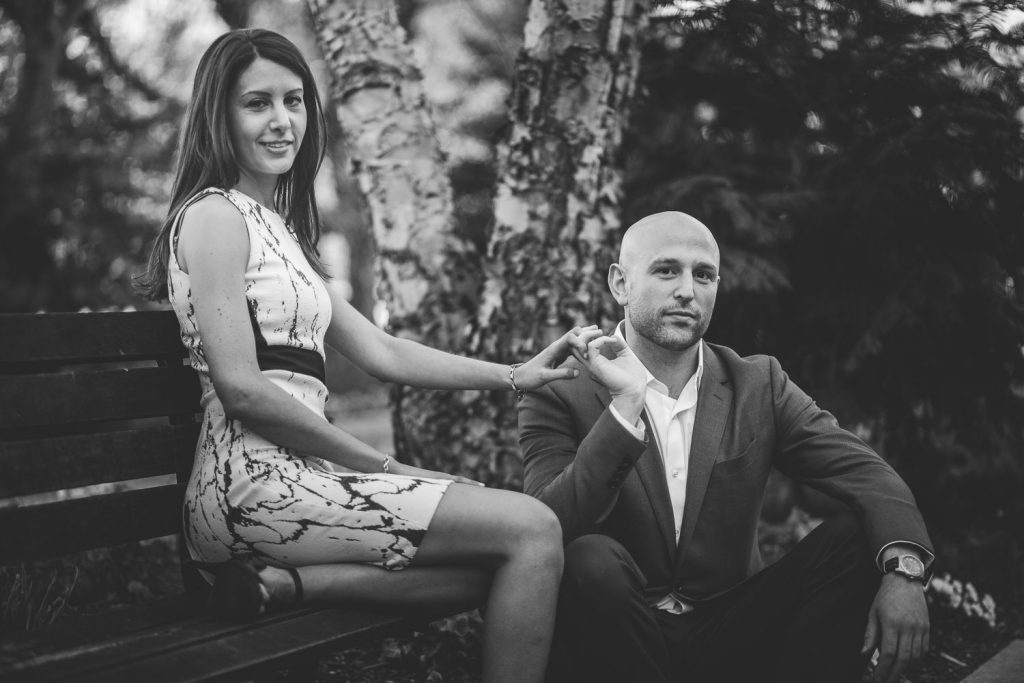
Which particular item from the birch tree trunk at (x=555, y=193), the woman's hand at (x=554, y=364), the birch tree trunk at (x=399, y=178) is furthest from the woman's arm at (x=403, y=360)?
the birch tree trunk at (x=399, y=178)

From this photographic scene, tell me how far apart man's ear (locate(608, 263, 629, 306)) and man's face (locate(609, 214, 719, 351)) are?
1.1 inches

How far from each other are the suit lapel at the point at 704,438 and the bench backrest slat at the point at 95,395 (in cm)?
157

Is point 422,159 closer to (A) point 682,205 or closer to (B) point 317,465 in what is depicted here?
(A) point 682,205

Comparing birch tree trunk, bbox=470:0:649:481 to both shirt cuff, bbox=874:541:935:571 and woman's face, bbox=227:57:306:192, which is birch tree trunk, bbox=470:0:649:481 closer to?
woman's face, bbox=227:57:306:192

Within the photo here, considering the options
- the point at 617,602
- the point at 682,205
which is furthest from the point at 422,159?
the point at 617,602

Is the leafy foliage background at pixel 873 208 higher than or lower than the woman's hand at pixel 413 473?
higher

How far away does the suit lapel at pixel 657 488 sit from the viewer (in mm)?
2865

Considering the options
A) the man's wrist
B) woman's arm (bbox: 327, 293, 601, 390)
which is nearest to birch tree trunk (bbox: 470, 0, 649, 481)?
woman's arm (bbox: 327, 293, 601, 390)

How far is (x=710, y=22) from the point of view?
4.07 metres

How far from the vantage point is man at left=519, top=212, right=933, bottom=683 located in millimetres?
2590

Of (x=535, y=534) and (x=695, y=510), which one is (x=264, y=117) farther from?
(x=695, y=510)

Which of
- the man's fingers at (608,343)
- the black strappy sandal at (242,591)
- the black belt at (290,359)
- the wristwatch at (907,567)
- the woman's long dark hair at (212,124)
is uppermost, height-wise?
the woman's long dark hair at (212,124)

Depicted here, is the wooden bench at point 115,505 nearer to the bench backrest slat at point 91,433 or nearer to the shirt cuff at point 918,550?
the bench backrest slat at point 91,433

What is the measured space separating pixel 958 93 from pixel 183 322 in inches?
130
